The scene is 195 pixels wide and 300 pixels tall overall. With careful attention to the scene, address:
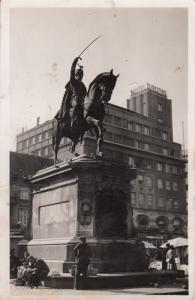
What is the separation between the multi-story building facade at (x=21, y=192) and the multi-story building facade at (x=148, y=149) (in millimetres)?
227

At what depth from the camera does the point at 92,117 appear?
920cm

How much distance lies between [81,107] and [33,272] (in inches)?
120

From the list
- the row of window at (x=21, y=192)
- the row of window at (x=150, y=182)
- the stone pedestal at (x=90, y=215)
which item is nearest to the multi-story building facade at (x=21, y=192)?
the row of window at (x=21, y=192)

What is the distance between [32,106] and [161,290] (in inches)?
142

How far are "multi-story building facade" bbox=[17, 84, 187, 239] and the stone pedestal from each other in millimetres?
483

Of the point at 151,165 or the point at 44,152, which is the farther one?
the point at 151,165

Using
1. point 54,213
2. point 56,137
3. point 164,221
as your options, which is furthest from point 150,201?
point 56,137

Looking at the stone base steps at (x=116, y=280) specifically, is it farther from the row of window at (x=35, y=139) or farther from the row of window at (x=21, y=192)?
the row of window at (x=35, y=139)

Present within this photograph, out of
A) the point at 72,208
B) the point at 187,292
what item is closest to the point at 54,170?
the point at 72,208

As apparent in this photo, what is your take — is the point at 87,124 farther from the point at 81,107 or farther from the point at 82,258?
the point at 82,258

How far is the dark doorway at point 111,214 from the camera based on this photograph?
339 inches

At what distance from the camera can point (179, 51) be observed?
8.52 meters

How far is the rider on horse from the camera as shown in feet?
29.6

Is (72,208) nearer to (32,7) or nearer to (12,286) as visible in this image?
(12,286)
